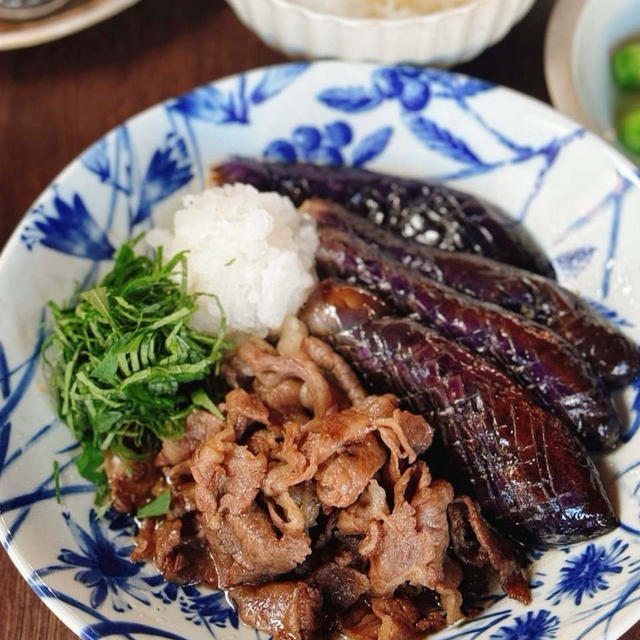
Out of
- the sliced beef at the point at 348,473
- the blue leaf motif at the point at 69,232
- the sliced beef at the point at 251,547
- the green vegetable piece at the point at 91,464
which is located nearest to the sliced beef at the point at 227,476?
the sliced beef at the point at 251,547

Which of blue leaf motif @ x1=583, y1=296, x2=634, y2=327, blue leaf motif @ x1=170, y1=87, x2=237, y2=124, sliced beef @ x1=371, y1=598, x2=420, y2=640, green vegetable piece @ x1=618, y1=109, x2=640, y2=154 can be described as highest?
blue leaf motif @ x1=170, y1=87, x2=237, y2=124

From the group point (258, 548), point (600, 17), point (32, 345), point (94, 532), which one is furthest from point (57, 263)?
point (600, 17)

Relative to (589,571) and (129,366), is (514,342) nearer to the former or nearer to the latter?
(589,571)

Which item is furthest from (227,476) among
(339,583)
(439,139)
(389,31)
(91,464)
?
(389,31)

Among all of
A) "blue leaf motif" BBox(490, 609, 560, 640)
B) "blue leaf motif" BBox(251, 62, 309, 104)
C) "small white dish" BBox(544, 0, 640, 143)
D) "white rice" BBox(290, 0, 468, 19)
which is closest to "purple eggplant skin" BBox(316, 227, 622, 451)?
"blue leaf motif" BBox(490, 609, 560, 640)

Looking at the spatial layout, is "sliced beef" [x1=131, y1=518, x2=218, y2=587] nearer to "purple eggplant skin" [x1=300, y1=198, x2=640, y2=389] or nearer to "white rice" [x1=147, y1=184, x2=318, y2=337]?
"white rice" [x1=147, y1=184, x2=318, y2=337]

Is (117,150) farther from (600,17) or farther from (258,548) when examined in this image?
(600,17)

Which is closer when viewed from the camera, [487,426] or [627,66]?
[487,426]
